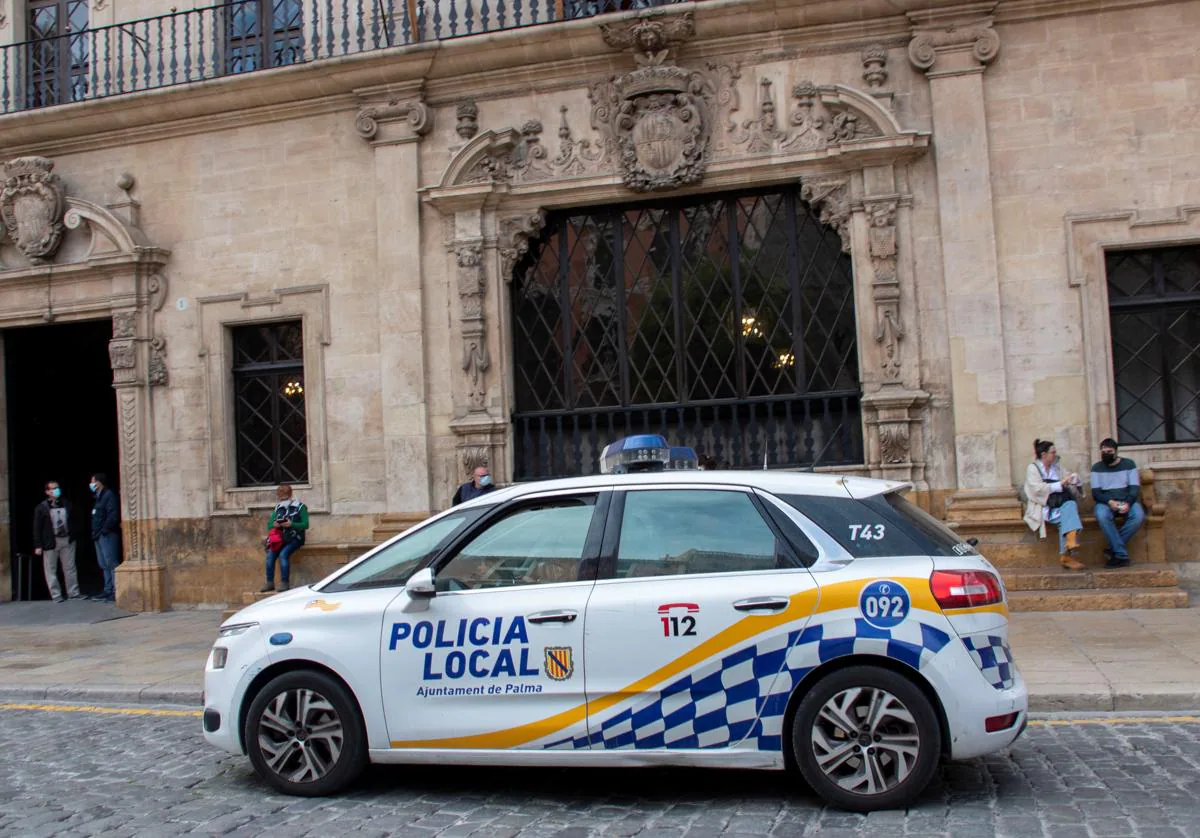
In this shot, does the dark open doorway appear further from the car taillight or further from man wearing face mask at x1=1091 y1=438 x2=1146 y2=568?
the car taillight

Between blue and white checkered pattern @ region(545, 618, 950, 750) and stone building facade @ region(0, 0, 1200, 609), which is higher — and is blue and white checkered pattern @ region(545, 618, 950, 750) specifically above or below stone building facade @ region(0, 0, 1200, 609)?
below

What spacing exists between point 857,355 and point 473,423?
4.49 metres

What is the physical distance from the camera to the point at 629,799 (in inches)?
231

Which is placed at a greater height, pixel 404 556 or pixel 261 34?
pixel 261 34

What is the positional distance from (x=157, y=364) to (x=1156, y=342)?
1210 cm

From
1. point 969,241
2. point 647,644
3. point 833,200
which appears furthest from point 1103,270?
point 647,644

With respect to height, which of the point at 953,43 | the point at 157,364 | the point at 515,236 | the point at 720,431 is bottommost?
the point at 720,431

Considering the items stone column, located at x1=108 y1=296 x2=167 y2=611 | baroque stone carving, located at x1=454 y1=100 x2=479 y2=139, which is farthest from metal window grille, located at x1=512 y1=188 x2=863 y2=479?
stone column, located at x1=108 y1=296 x2=167 y2=611

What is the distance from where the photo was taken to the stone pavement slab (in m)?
7.62

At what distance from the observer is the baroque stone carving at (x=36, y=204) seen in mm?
15578

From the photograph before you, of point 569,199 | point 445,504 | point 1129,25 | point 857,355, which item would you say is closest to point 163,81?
point 569,199

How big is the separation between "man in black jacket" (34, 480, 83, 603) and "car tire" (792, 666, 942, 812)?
13770mm

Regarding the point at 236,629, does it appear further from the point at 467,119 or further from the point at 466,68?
the point at 466,68

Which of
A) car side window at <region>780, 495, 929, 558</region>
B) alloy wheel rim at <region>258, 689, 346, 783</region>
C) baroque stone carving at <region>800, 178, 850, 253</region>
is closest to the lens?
car side window at <region>780, 495, 929, 558</region>
